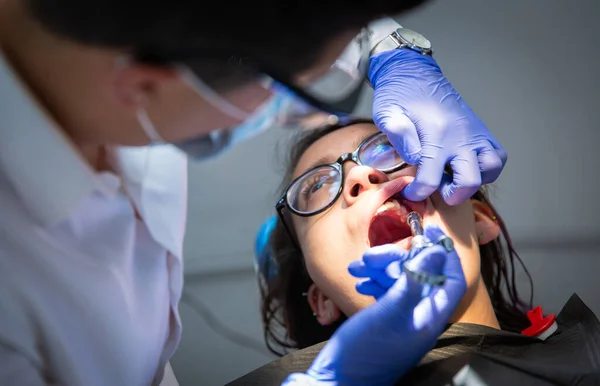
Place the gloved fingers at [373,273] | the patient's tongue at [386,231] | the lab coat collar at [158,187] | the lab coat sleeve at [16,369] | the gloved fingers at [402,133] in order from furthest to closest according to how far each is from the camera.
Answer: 1. the patient's tongue at [386,231]
2. the gloved fingers at [402,133]
3. the gloved fingers at [373,273]
4. the lab coat collar at [158,187]
5. the lab coat sleeve at [16,369]

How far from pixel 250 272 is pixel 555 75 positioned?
47.1 inches

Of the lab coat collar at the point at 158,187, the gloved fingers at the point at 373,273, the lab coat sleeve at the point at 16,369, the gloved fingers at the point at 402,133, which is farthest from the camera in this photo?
the gloved fingers at the point at 402,133

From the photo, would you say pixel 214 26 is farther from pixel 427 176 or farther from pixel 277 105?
pixel 427 176

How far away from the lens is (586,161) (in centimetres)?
186

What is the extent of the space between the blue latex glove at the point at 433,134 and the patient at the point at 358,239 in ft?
0.22

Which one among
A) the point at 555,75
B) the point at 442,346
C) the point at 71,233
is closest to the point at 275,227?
the point at 442,346

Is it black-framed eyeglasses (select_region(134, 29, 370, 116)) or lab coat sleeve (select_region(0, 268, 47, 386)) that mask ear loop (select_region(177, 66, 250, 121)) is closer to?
black-framed eyeglasses (select_region(134, 29, 370, 116))

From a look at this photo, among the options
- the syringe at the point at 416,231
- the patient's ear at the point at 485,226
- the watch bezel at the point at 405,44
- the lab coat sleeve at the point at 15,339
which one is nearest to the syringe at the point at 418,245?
the syringe at the point at 416,231

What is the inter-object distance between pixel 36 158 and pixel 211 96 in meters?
0.26

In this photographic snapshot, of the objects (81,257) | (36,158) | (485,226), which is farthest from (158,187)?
(485,226)

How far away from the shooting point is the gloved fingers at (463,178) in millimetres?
1196

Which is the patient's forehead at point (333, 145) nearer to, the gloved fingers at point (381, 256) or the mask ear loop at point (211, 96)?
the gloved fingers at point (381, 256)

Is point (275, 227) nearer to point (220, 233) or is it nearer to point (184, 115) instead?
point (220, 233)

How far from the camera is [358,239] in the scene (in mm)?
1267
